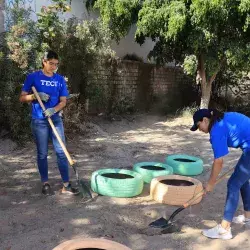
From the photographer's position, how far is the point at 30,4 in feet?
26.2

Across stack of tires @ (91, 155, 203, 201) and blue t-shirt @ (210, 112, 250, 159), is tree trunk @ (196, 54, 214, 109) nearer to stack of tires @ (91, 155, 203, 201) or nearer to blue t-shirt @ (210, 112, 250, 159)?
stack of tires @ (91, 155, 203, 201)

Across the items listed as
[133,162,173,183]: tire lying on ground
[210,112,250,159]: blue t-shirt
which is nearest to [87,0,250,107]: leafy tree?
[133,162,173,183]: tire lying on ground

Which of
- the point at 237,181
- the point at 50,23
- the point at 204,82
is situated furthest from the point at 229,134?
the point at 204,82

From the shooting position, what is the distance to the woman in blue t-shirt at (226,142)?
3279 millimetres

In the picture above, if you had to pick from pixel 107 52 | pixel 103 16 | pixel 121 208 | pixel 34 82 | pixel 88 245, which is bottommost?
pixel 121 208

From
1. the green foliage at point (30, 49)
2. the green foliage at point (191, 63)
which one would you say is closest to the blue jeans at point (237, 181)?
the green foliage at point (30, 49)

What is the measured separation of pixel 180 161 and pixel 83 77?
12.6 ft

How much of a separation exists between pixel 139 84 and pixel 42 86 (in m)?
8.04

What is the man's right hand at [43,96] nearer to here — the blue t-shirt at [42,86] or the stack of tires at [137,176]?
the blue t-shirt at [42,86]

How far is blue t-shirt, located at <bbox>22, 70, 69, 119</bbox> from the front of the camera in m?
4.37

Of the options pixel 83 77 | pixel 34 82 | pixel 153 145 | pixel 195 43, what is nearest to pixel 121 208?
pixel 34 82

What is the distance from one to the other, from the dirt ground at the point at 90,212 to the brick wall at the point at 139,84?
3.20 meters

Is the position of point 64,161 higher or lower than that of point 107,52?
lower

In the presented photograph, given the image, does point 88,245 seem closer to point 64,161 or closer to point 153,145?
point 64,161
